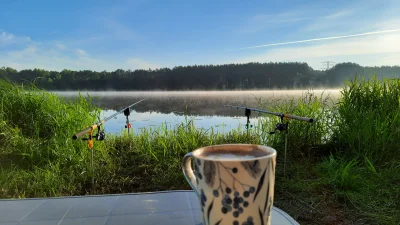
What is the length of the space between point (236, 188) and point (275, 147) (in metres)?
2.58

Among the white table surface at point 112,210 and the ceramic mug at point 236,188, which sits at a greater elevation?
the ceramic mug at point 236,188

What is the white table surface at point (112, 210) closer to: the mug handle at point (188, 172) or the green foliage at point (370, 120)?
the mug handle at point (188, 172)

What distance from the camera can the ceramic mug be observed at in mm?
431

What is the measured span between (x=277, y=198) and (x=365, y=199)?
0.60 metres

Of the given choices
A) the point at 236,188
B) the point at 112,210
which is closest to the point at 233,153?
the point at 236,188

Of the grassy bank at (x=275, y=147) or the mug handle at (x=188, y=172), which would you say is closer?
the mug handle at (x=188, y=172)

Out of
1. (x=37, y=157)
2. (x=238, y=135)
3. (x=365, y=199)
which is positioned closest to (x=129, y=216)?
(x=365, y=199)

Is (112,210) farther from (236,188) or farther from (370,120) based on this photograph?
(370,120)

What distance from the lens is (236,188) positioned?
434mm

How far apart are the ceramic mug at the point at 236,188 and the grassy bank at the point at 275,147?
1582mm

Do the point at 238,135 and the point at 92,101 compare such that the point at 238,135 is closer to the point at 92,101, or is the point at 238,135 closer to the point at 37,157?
the point at 92,101

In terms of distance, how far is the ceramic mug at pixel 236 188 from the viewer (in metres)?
0.43

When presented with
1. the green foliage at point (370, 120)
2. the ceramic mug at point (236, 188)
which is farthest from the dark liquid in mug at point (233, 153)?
the green foliage at point (370, 120)

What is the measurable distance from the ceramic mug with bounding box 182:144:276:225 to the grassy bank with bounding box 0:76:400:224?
158cm
